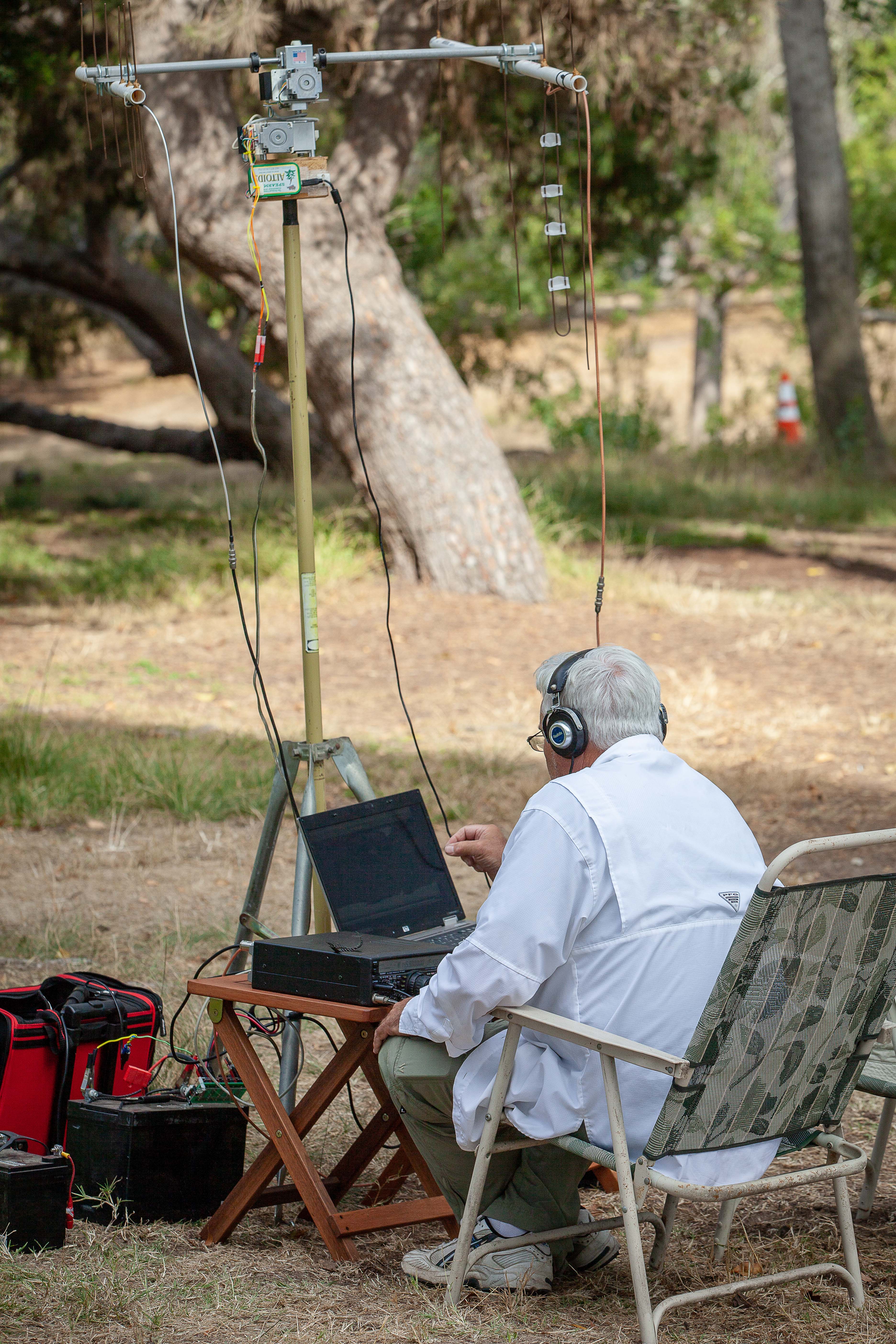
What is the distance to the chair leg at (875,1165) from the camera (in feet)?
11.2

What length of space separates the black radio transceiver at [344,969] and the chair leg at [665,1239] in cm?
70


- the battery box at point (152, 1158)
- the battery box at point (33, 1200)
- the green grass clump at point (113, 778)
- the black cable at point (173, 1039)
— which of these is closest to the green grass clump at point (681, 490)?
the green grass clump at point (113, 778)

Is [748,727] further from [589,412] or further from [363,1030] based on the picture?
[589,412]

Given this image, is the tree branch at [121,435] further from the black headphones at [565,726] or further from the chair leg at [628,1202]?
the chair leg at [628,1202]

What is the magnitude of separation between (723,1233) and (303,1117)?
0.93 meters

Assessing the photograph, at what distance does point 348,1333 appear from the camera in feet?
9.07

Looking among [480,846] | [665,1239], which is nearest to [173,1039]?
[480,846]

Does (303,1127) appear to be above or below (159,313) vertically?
below

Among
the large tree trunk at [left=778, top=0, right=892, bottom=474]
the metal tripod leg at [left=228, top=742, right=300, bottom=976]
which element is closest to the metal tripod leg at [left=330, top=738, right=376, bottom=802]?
the metal tripod leg at [left=228, top=742, right=300, bottom=976]

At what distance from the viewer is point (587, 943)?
277 cm

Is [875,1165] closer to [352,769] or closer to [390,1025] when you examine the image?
[390,1025]

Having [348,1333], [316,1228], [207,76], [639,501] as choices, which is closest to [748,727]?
[316,1228]

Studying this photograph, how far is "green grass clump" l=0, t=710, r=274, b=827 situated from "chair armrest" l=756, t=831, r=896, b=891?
174 inches

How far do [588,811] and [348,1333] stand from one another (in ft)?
3.56
